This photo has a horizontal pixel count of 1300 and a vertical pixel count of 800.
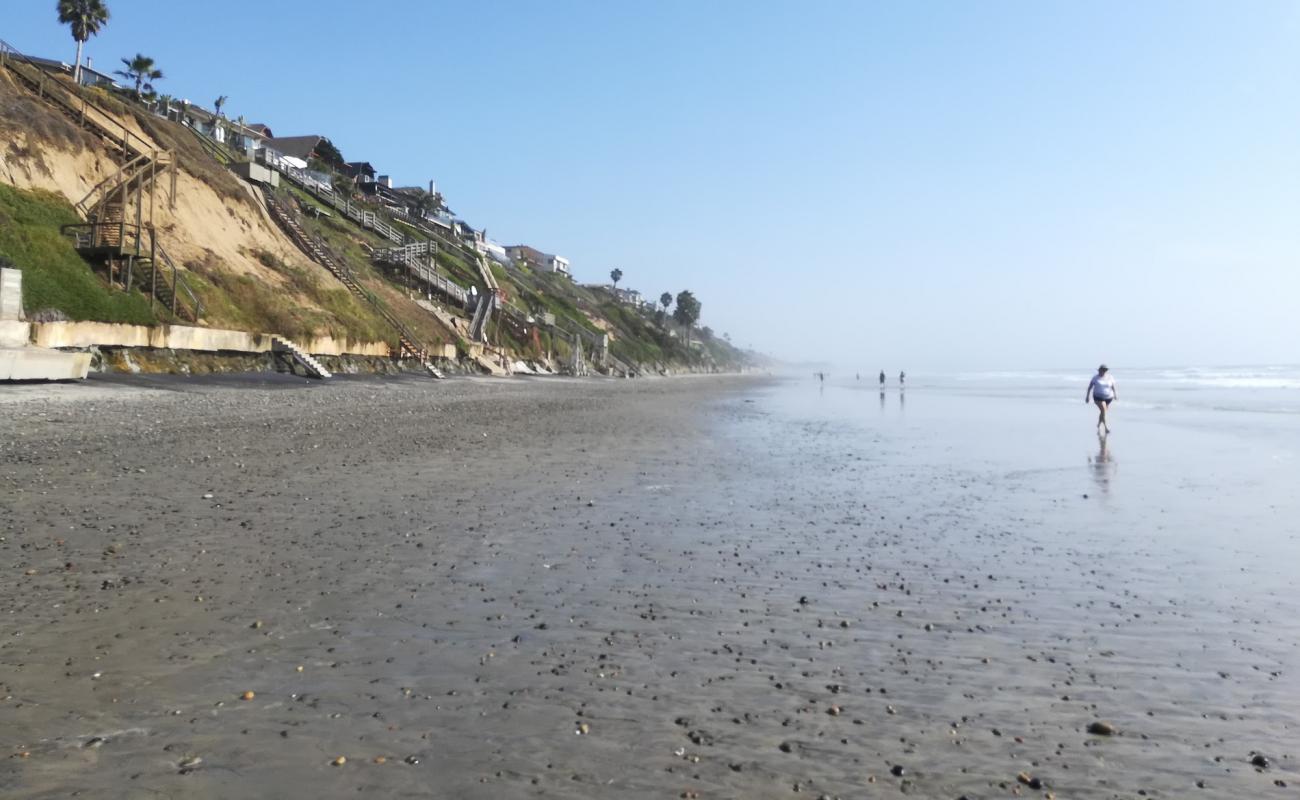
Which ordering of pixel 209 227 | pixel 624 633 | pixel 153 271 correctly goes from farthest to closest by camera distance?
pixel 209 227
pixel 153 271
pixel 624 633

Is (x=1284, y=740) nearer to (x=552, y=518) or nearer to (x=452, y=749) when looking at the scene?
(x=452, y=749)

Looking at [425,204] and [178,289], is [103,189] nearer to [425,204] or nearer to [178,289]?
[178,289]

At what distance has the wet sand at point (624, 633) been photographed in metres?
4.54

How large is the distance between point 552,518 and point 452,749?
7026 millimetres

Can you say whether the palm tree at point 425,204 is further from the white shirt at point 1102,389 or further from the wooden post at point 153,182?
the white shirt at point 1102,389

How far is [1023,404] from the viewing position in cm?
4838

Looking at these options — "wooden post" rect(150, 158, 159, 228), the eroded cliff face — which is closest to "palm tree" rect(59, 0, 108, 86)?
the eroded cliff face

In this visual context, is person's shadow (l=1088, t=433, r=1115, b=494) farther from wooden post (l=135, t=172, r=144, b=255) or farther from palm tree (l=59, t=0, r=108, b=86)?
palm tree (l=59, t=0, r=108, b=86)

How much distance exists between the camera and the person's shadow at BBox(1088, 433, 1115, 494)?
53.3ft

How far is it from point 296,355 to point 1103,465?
124 ft

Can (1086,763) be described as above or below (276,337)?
below

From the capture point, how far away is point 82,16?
236 ft

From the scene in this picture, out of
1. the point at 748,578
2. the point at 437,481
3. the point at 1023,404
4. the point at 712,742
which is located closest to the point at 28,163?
the point at 437,481

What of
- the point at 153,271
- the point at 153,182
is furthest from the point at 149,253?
the point at 153,182
